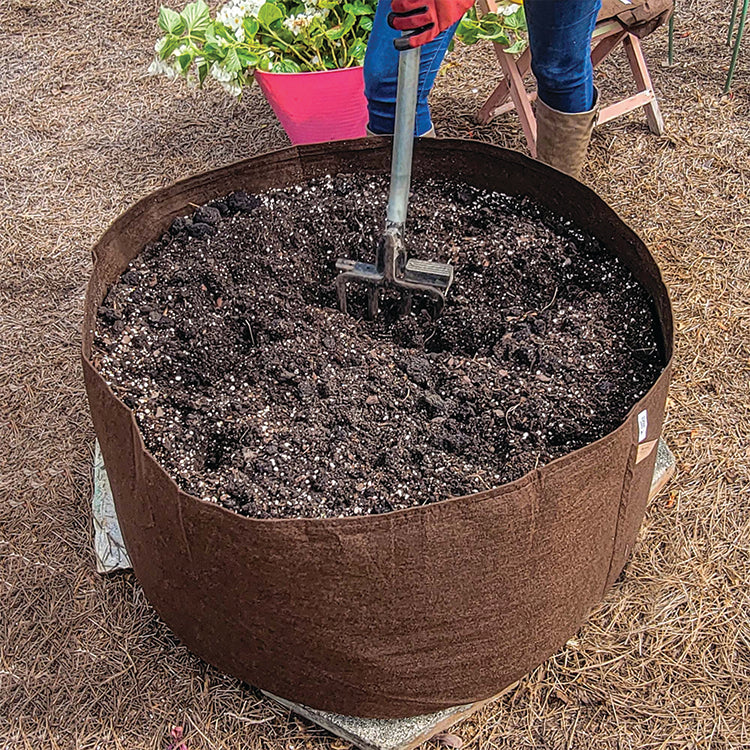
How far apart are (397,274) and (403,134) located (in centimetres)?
32

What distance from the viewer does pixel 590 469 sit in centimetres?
142

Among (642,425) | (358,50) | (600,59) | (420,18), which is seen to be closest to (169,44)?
(358,50)

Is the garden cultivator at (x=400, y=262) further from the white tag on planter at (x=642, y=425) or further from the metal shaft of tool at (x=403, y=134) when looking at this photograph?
the white tag on planter at (x=642, y=425)

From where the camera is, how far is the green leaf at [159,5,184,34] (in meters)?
2.69

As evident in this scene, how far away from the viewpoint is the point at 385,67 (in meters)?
2.13

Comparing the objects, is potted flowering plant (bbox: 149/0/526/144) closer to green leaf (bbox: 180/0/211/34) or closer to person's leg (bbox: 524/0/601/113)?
green leaf (bbox: 180/0/211/34)

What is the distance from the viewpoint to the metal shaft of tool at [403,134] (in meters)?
1.67

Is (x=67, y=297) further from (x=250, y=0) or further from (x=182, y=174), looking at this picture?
(x=250, y=0)

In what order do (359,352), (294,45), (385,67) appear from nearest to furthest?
(359,352)
(385,67)
(294,45)

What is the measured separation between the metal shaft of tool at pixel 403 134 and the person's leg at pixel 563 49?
0.51 metres

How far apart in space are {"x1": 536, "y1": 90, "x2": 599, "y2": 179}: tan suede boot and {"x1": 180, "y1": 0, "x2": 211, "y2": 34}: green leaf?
1.18m

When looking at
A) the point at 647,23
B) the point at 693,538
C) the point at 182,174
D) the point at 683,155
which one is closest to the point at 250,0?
the point at 182,174

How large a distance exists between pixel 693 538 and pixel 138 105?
3030 millimetres

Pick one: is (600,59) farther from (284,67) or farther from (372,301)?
(372,301)
